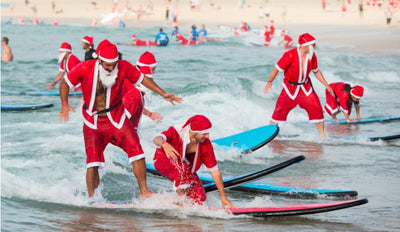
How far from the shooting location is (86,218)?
6.56 metres

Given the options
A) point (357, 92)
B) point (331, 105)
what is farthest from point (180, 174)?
point (331, 105)

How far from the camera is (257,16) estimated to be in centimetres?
6091

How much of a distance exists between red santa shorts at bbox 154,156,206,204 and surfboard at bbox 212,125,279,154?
3.49 m

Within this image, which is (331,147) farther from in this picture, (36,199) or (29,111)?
(29,111)

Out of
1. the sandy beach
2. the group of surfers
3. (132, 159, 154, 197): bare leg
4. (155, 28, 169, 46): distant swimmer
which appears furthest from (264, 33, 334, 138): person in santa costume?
(155, 28, 169, 46): distant swimmer

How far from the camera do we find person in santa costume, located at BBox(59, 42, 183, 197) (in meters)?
6.54

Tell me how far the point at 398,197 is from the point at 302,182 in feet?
4.27

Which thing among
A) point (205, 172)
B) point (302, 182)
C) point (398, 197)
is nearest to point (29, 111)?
point (205, 172)

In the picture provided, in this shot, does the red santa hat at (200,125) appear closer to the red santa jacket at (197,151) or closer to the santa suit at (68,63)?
the red santa jacket at (197,151)

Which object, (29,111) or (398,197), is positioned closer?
(398,197)

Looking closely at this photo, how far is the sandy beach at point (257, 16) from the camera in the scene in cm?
4019

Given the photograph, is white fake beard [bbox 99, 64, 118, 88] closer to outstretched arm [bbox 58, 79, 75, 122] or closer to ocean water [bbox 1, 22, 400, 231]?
outstretched arm [bbox 58, 79, 75, 122]

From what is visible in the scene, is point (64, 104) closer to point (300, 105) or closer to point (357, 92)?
point (300, 105)

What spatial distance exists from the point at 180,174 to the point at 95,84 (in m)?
1.25
